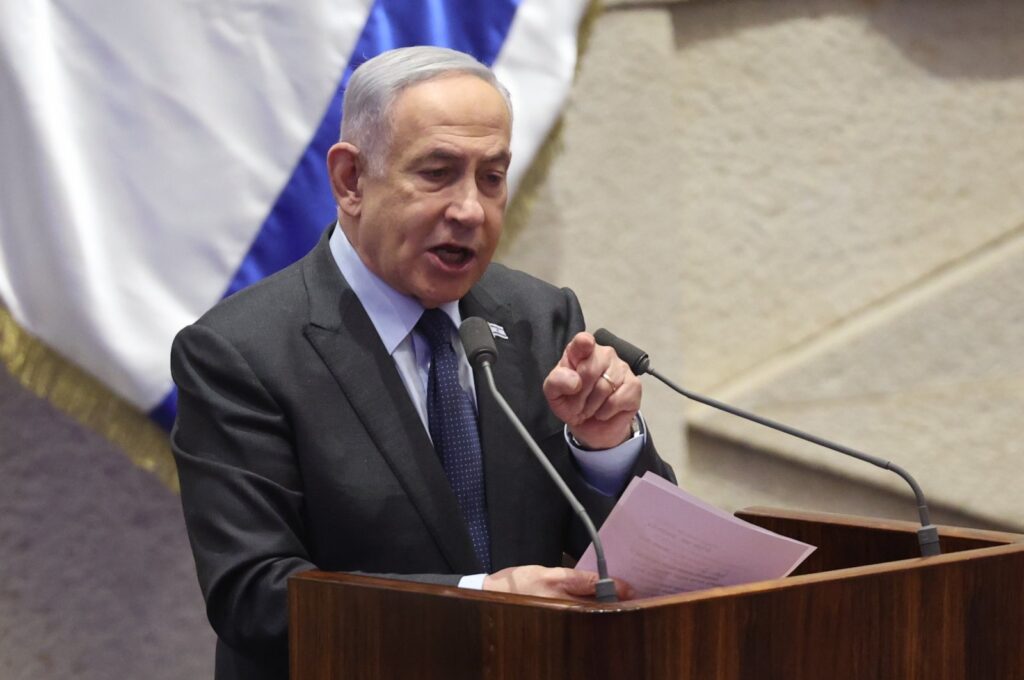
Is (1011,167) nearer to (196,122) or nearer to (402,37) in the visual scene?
(402,37)

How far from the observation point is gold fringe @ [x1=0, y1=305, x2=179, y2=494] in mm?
2568

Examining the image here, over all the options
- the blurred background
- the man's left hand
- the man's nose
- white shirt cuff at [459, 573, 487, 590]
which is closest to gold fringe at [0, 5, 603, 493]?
the blurred background

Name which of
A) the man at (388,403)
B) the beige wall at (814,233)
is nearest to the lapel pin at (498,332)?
the man at (388,403)

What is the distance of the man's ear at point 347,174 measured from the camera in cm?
189

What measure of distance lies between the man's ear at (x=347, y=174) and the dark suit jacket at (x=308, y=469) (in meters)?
0.09

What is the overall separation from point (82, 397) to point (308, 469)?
3.24 ft

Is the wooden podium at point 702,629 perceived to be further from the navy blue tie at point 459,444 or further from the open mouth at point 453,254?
the open mouth at point 453,254

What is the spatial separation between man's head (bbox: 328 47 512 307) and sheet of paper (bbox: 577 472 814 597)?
537 millimetres

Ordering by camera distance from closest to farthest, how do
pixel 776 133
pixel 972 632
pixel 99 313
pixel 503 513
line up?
pixel 972 632 < pixel 503 513 < pixel 99 313 < pixel 776 133

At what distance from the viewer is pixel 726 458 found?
10.7 feet

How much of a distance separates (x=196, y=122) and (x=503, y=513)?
1127 millimetres

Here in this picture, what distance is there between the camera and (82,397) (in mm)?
2600

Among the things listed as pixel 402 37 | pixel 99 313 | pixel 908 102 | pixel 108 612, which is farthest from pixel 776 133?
pixel 108 612

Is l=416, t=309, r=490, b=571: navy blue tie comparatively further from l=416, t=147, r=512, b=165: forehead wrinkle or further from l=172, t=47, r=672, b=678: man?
l=416, t=147, r=512, b=165: forehead wrinkle
